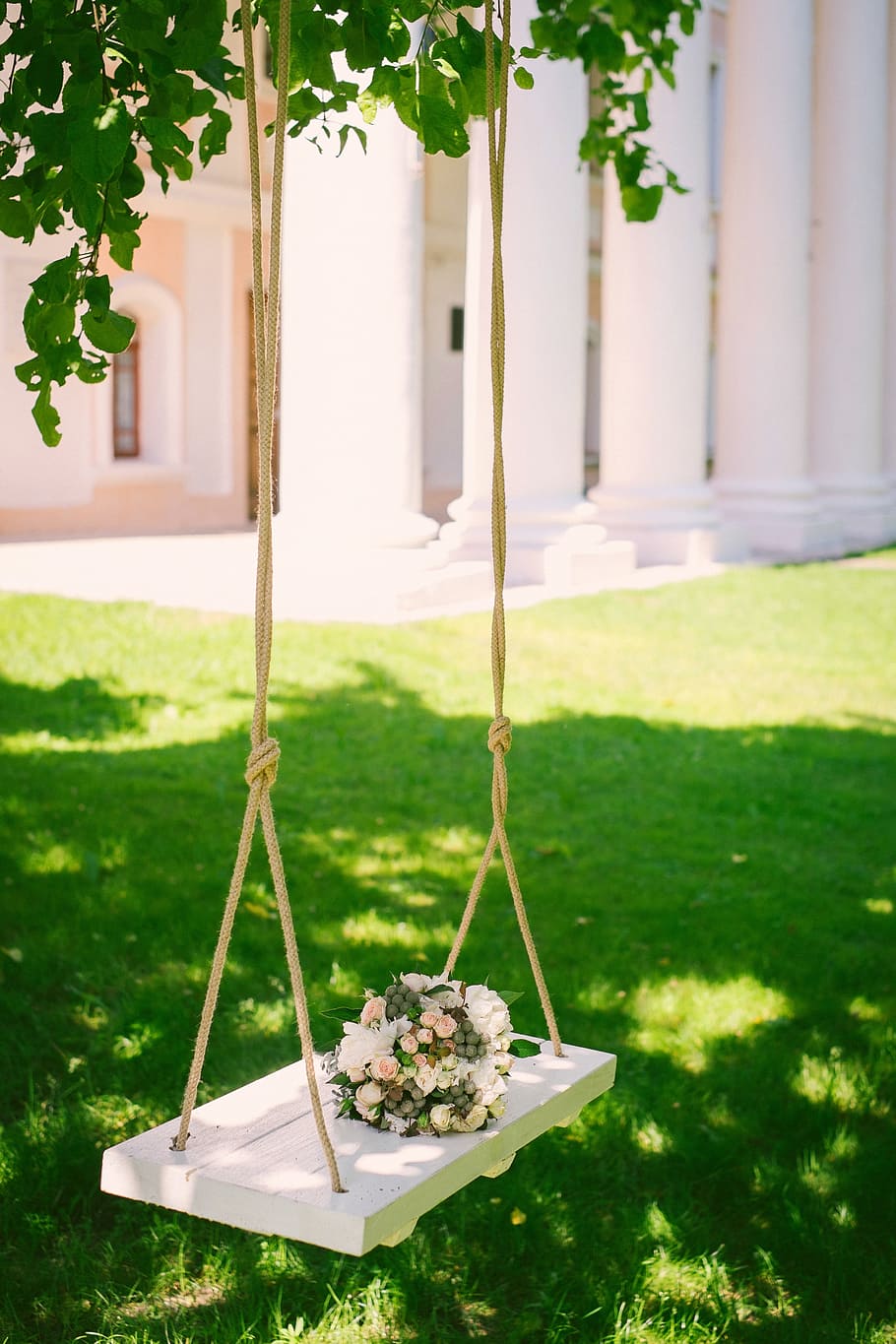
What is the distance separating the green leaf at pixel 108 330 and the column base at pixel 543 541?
10.3 m

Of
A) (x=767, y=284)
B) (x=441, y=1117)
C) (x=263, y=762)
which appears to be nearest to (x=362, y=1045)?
(x=441, y=1117)

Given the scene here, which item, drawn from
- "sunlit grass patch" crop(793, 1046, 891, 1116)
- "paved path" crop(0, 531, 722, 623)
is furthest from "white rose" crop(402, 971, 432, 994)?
"paved path" crop(0, 531, 722, 623)

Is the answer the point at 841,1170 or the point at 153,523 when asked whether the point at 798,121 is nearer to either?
the point at 153,523

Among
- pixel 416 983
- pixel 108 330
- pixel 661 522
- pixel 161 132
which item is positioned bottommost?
pixel 416 983

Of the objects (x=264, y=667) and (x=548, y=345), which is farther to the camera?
(x=548, y=345)

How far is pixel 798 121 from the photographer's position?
17.7 metres

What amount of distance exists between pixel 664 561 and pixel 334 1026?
39.1 feet

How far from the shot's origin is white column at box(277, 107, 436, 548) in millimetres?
11359

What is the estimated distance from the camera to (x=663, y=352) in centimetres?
1566

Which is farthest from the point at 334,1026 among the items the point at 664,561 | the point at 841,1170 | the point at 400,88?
the point at 664,561

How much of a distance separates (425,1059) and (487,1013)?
6.3 inches

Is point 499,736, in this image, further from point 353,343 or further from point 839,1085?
point 353,343

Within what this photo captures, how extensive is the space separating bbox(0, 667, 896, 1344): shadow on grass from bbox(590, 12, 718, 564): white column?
802cm

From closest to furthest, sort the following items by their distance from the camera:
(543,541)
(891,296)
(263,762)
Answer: (263,762) → (543,541) → (891,296)
